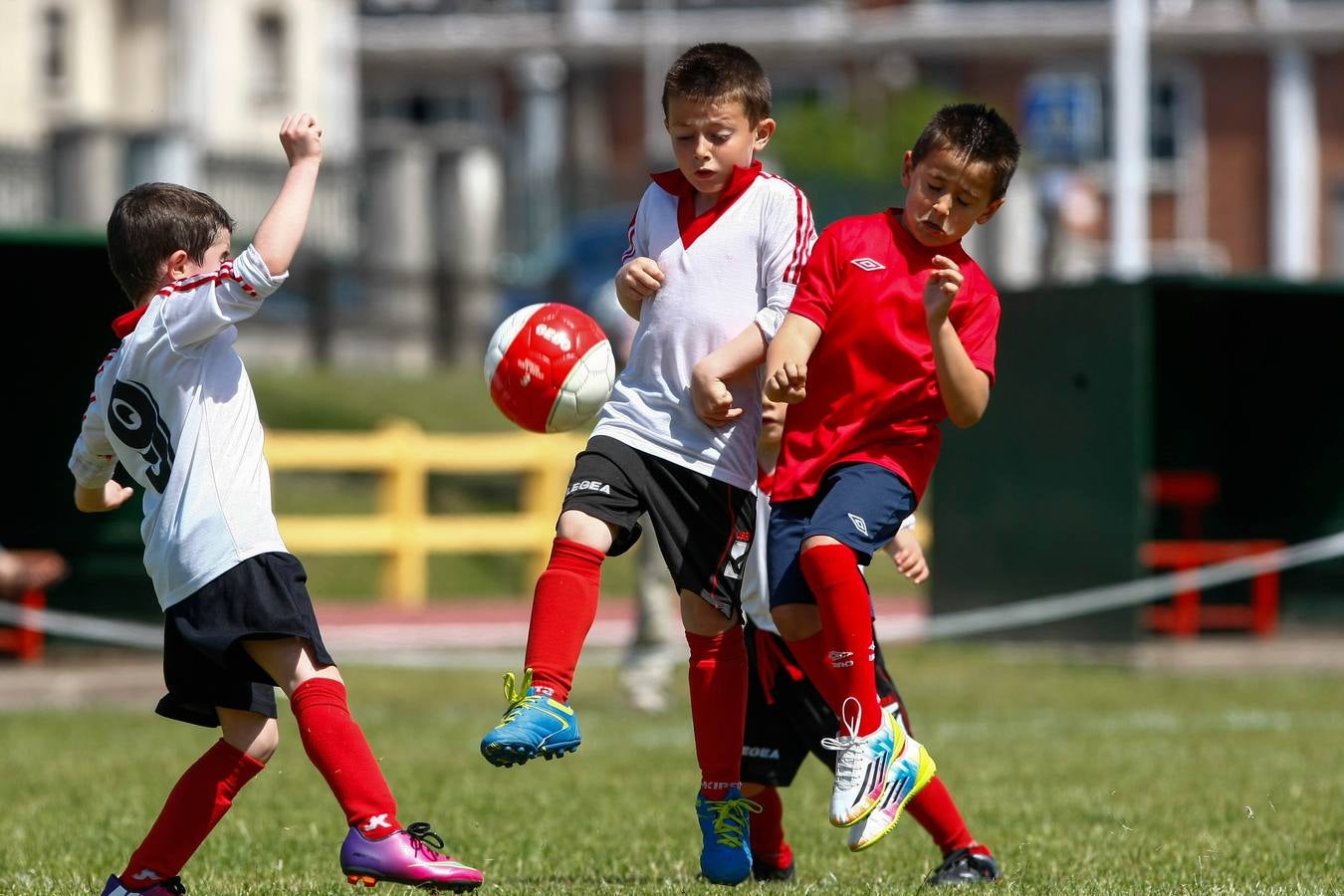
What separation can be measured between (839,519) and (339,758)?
1476 millimetres

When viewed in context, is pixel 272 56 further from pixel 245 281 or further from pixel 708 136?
pixel 245 281

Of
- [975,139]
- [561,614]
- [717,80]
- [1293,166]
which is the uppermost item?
[1293,166]

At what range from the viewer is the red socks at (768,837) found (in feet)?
21.3

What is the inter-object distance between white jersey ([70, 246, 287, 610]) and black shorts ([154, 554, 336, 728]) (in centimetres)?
4

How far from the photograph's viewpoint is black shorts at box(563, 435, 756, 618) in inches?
235

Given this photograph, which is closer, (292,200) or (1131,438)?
(292,200)

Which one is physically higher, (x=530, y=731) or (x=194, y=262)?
(x=194, y=262)

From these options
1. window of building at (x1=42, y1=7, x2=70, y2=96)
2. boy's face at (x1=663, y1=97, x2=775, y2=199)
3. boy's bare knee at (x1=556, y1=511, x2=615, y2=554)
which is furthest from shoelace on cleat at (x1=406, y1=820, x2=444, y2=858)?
window of building at (x1=42, y1=7, x2=70, y2=96)

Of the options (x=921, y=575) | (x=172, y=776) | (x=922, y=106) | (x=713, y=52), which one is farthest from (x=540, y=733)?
(x=922, y=106)

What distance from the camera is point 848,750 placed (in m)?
5.83

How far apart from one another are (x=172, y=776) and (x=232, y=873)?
273 cm

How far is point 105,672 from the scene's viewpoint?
13.2 metres

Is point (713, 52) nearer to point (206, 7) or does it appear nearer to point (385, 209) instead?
point (385, 209)

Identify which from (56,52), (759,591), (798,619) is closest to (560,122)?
(56,52)
